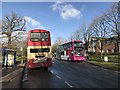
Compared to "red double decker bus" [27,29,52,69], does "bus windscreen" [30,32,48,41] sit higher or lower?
higher

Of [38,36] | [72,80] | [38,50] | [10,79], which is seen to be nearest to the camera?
[72,80]

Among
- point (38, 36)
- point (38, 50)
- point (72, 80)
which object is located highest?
point (38, 36)

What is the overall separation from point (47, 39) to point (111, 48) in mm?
68729

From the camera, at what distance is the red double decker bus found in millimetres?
25750

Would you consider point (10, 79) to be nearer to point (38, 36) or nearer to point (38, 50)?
point (38, 50)

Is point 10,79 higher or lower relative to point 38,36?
lower

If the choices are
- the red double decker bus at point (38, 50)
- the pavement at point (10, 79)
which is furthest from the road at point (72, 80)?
the red double decker bus at point (38, 50)

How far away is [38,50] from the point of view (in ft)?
84.8


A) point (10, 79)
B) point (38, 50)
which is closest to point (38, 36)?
point (38, 50)

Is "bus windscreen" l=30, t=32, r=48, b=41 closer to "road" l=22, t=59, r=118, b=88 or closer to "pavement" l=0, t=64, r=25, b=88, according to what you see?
"pavement" l=0, t=64, r=25, b=88

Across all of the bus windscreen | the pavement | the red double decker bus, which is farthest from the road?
the bus windscreen

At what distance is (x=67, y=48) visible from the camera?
46094 millimetres

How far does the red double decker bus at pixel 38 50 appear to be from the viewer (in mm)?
25750

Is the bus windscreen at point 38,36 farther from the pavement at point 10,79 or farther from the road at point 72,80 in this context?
the road at point 72,80
